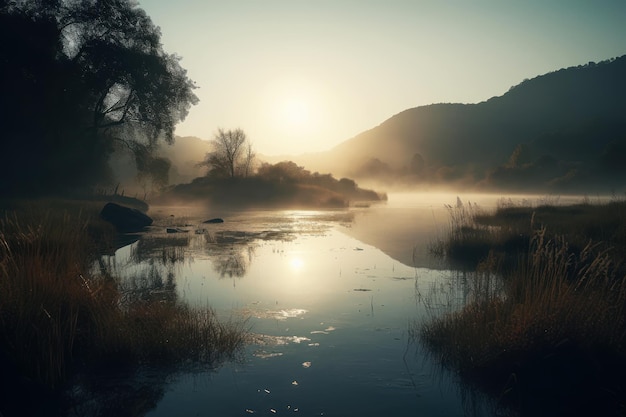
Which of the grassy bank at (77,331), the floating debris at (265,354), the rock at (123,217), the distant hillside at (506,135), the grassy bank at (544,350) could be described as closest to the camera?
the grassy bank at (544,350)

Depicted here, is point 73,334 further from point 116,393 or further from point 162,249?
point 162,249

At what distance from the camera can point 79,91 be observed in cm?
2888

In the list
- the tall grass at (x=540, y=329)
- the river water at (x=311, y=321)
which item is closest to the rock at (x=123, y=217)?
the river water at (x=311, y=321)

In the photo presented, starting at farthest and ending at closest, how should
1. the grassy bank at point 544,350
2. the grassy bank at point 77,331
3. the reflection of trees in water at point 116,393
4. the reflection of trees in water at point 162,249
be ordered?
the reflection of trees in water at point 162,249 → the grassy bank at point 77,331 → the grassy bank at point 544,350 → the reflection of trees in water at point 116,393

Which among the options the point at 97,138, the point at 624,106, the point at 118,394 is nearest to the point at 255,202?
the point at 97,138

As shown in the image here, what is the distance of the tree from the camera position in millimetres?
58562

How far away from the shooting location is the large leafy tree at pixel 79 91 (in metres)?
26.1

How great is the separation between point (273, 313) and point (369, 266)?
18.8 feet

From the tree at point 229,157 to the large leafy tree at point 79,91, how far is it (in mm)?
20427

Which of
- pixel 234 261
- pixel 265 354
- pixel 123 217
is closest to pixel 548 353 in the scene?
pixel 265 354

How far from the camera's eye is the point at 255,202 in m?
54.4

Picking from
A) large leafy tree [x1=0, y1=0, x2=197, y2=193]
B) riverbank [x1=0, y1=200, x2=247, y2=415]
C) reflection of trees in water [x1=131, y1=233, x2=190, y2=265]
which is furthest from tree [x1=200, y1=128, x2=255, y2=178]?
riverbank [x1=0, y1=200, x2=247, y2=415]

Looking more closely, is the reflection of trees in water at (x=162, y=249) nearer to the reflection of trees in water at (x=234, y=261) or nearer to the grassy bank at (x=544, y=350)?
the reflection of trees in water at (x=234, y=261)

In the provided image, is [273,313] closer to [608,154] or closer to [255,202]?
[255,202]
